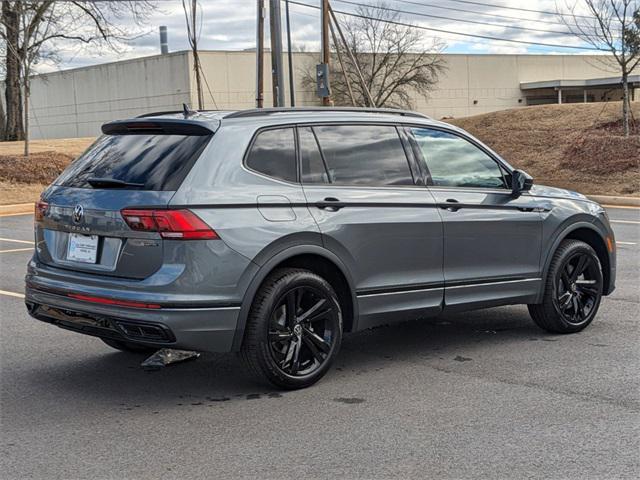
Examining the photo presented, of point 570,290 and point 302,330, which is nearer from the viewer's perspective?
point 302,330

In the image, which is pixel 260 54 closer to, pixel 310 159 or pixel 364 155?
pixel 364 155

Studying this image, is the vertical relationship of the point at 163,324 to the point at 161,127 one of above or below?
below

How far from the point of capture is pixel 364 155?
6.02 m

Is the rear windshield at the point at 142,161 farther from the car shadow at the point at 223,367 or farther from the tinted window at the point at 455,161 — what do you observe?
the tinted window at the point at 455,161

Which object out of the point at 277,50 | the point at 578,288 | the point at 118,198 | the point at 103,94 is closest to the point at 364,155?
the point at 118,198

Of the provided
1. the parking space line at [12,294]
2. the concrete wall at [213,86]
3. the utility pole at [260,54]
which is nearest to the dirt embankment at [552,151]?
the utility pole at [260,54]

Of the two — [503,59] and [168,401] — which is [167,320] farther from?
[503,59]

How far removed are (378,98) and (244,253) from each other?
49.8 meters

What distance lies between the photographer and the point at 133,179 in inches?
208

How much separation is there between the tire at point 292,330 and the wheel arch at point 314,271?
76mm

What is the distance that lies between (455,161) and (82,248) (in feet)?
9.29

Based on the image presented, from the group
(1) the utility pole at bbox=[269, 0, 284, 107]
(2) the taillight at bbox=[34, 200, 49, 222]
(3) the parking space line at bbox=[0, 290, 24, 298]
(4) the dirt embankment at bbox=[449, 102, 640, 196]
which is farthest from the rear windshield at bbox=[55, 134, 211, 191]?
(4) the dirt embankment at bbox=[449, 102, 640, 196]

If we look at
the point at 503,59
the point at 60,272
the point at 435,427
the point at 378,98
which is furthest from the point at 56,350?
the point at 503,59

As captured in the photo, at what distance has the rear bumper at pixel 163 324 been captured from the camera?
4984 mm
